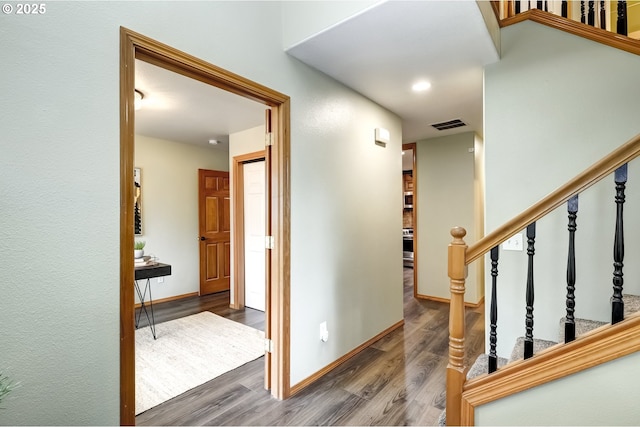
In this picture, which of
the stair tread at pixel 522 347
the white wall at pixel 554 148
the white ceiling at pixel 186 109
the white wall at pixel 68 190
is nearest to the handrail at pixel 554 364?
the stair tread at pixel 522 347

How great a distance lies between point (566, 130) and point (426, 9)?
1262 mm

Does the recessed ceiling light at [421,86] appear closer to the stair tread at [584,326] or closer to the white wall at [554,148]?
the white wall at [554,148]

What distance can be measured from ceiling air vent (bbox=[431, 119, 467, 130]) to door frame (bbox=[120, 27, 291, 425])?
8.19 ft

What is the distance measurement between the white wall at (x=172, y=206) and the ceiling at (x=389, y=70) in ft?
2.17

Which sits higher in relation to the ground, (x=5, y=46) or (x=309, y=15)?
(x=309, y=15)

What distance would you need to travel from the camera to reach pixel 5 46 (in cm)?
110

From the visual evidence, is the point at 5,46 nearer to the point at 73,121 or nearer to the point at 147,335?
the point at 73,121

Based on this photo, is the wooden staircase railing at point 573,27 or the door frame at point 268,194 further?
the wooden staircase railing at point 573,27

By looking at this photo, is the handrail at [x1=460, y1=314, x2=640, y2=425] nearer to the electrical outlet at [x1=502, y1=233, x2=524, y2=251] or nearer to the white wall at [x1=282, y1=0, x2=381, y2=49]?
the electrical outlet at [x1=502, y1=233, x2=524, y2=251]

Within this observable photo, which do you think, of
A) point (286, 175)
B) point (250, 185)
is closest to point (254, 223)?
point (250, 185)

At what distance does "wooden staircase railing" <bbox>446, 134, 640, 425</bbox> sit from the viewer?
130 cm

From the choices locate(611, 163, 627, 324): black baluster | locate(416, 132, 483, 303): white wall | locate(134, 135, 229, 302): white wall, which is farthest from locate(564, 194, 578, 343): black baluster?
locate(134, 135, 229, 302): white wall

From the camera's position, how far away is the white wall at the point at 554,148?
1948 mm

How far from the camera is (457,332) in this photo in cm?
159
